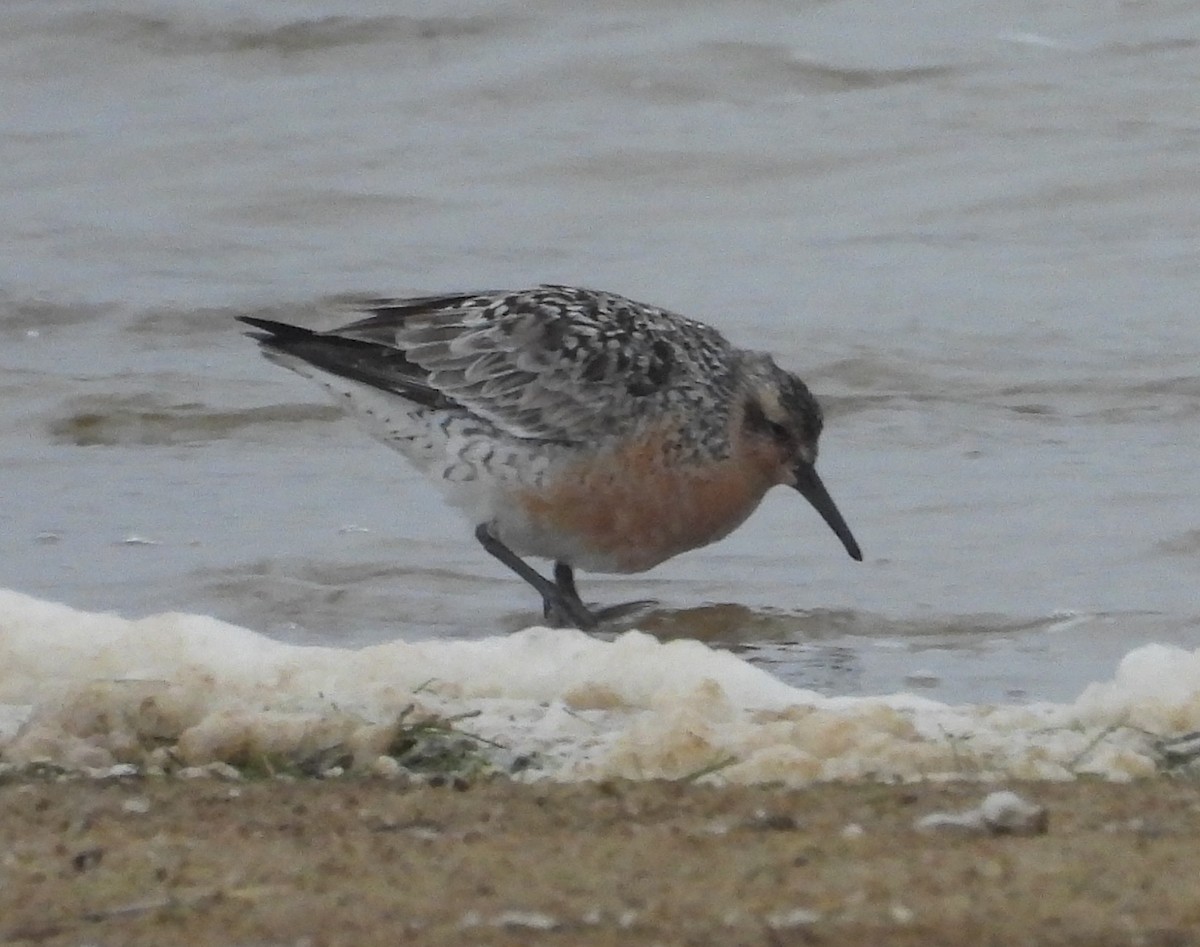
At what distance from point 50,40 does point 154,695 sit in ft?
44.2

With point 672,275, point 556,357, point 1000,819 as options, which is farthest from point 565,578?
point 672,275

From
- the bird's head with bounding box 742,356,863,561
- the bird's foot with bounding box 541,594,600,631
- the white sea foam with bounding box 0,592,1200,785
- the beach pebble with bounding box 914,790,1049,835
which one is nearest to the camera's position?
the beach pebble with bounding box 914,790,1049,835

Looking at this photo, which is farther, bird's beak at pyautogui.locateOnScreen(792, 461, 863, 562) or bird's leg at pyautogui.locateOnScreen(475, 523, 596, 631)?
bird's beak at pyautogui.locateOnScreen(792, 461, 863, 562)

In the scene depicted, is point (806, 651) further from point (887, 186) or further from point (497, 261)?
point (887, 186)

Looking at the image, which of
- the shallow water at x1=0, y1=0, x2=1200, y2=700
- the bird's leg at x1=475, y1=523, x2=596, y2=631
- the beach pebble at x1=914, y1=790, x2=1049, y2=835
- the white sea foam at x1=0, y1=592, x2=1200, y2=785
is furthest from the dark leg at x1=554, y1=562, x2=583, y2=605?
the beach pebble at x1=914, y1=790, x2=1049, y2=835

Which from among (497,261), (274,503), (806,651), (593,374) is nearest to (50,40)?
(497,261)

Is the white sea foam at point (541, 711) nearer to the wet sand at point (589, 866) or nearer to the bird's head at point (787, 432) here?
the wet sand at point (589, 866)

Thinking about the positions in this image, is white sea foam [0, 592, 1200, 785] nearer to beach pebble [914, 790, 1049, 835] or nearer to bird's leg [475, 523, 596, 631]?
beach pebble [914, 790, 1049, 835]

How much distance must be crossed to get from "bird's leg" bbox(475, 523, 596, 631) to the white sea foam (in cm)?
182

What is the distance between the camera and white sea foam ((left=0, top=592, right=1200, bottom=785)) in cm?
418

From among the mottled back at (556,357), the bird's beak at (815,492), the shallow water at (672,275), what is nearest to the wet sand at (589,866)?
the shallow water at (672,275)

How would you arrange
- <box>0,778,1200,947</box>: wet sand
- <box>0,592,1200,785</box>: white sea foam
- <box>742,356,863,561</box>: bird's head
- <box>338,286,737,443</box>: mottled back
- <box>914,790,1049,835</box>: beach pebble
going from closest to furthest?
<box>0,778,1200,947</box>: wet sand → <box>914,790,1049,835</box>: beach pebble → <box>0,592,1200,785</box>: white sea foam → <box>338,286,737,443</box>: mottled back → <box>742,356,863,561</box>: bird's head

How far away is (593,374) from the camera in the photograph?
7.63 m

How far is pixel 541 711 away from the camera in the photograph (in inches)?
185
